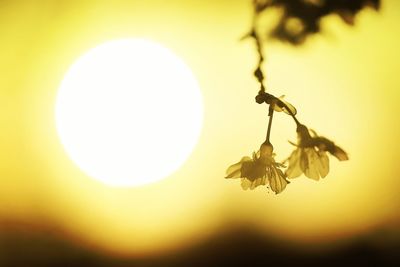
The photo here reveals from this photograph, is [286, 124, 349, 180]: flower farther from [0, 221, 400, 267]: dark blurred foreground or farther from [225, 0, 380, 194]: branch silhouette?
[0, 221, 400, 267]: dark blurred foreground

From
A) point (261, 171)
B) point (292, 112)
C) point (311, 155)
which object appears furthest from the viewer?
point (261, 171)

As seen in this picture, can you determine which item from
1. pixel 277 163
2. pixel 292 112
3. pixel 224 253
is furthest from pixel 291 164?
pixel 224 253

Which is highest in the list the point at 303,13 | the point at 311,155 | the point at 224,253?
the point at 224,253

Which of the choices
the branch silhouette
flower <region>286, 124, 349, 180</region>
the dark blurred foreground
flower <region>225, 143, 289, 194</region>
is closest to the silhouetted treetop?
the branch silhouette

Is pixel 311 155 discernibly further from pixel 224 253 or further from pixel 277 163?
pixel 224 253

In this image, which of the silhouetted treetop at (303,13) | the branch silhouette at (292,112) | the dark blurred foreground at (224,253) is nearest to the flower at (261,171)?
the branch silhouette at (292,112)

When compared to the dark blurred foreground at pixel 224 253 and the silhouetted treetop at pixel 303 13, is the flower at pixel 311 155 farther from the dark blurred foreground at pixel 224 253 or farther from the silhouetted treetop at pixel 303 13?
the dark blurred foreground at pixel 224 253
